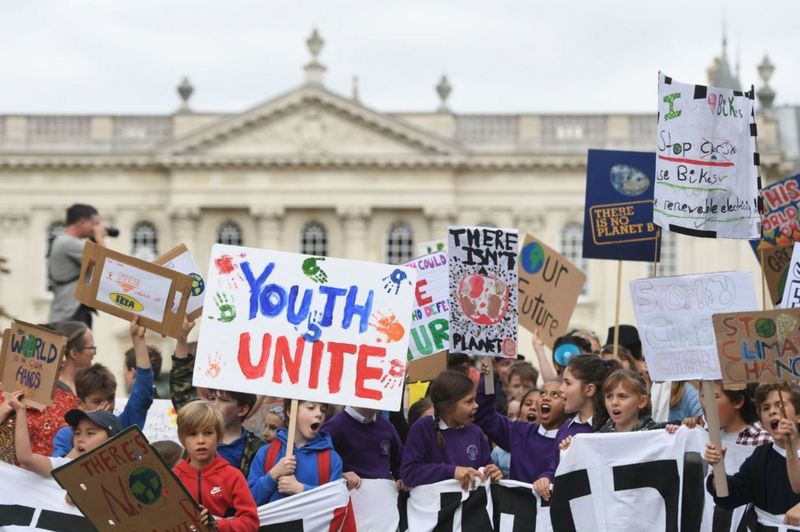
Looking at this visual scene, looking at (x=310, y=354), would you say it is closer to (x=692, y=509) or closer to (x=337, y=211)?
(x=692, y=509)

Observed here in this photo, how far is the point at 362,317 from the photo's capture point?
8750 millimetres

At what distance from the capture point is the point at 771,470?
819cm

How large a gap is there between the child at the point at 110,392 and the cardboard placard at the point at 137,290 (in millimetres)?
122

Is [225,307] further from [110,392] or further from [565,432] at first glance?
[565,432]

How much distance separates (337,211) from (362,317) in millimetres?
43702

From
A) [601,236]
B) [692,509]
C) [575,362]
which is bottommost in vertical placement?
[692,509]

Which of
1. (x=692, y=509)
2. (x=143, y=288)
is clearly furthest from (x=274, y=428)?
(x=692, y=509)

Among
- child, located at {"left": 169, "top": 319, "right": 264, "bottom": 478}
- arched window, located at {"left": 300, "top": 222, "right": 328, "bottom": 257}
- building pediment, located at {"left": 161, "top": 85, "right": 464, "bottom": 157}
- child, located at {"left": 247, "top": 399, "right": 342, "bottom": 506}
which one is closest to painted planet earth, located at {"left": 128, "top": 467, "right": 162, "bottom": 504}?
child, located at {"left": 247, "top": 399, "right": 342, "bottom": 506}

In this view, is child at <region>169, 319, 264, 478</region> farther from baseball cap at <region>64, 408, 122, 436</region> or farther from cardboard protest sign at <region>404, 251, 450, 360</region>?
cardboard protest sign at <region>404, 251, 450, 360</region>

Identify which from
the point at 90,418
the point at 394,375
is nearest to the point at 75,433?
the point at 90,418

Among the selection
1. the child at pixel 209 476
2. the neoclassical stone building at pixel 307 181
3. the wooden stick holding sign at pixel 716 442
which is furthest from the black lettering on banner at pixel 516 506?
the neoclassical stone building at pixel 307 181

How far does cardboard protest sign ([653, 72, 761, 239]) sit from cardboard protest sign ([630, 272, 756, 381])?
70 cm

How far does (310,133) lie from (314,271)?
145ft

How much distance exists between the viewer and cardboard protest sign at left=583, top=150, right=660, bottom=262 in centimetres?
1168
